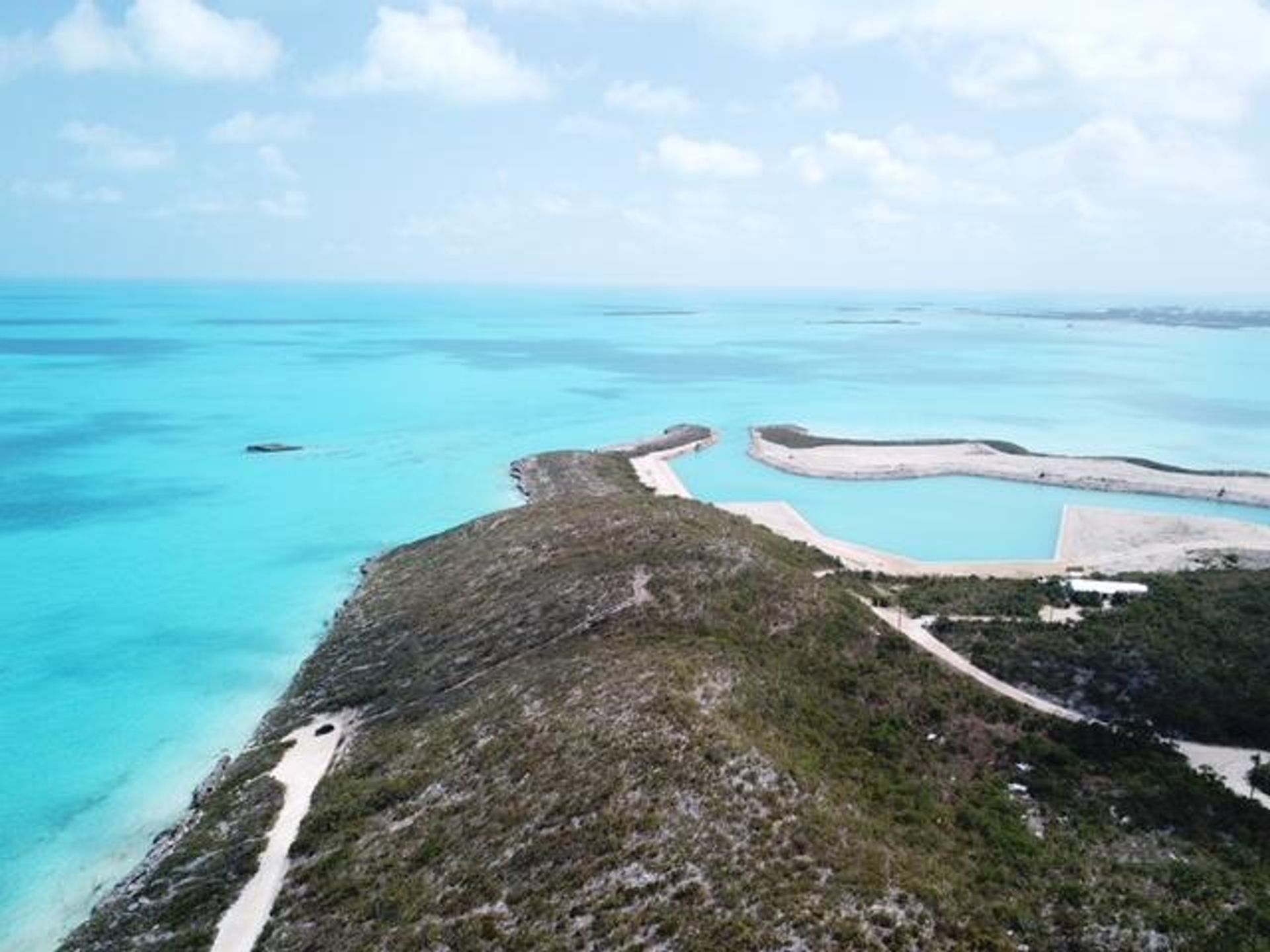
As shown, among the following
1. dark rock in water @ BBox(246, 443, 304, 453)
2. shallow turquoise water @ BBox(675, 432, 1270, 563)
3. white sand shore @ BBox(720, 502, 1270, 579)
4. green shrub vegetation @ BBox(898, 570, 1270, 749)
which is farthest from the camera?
dark rock in water @ BBox(246, 443, 304, 453)

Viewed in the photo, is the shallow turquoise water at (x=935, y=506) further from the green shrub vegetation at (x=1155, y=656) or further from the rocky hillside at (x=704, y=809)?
the rocky hillside at (x=704, y=809)

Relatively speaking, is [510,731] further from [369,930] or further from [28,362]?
[28,362]

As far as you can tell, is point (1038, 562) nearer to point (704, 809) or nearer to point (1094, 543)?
point (1094, 543)

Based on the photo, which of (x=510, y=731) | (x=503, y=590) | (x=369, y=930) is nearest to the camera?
(x=369, y=930)

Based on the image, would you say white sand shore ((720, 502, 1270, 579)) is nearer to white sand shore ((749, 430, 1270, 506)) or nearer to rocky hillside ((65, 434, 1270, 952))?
white sand shore ((749, 430, 1270, 506))

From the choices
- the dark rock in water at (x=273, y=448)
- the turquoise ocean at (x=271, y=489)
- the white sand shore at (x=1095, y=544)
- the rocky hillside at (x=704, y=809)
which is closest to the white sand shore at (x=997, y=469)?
the turquoise ocean at (x=271, y=489)

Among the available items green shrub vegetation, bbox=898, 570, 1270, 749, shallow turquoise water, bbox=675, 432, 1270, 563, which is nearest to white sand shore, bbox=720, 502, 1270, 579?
shallow turquoise water, bbox=675, 432, 1270, 563

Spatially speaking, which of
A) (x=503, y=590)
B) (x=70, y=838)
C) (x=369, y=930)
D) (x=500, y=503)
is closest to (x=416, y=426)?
(x=500, y=503)
